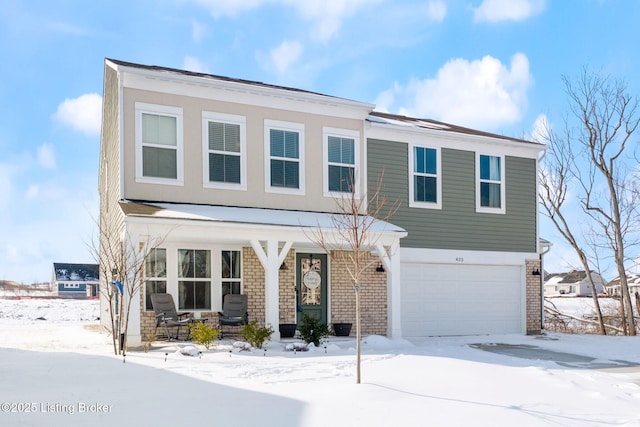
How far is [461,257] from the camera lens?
52.0ft

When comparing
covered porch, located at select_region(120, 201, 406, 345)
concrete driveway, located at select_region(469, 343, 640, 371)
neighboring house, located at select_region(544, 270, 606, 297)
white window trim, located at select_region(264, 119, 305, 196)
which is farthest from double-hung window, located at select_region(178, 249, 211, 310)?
neighboring house, located at select_region(544, 270, 606, 297)

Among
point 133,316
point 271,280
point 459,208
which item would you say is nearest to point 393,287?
point 271,280

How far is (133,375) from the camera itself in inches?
313

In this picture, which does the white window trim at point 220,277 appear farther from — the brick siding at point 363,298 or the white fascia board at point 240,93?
the white fascia board at point 240,93

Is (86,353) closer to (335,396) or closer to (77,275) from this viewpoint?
(335,396)

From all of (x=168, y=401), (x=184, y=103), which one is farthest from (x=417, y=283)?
(x=168, y=401)

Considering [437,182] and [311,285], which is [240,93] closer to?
[311,285]

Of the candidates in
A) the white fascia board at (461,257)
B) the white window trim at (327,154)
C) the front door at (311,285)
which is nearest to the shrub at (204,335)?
the front door at (311,285)

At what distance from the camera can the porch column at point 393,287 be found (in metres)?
13.6

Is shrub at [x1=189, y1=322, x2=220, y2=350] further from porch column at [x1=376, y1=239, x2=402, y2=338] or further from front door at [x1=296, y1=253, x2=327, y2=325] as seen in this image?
porch column at [x1=376, y1=239, x2=402, y2=338]

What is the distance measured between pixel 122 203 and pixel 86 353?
10.1ft

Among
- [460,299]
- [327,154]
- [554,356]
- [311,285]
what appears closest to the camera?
[554,356]

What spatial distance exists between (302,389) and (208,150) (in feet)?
23.5

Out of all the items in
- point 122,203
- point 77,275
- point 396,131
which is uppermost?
point 396,131
